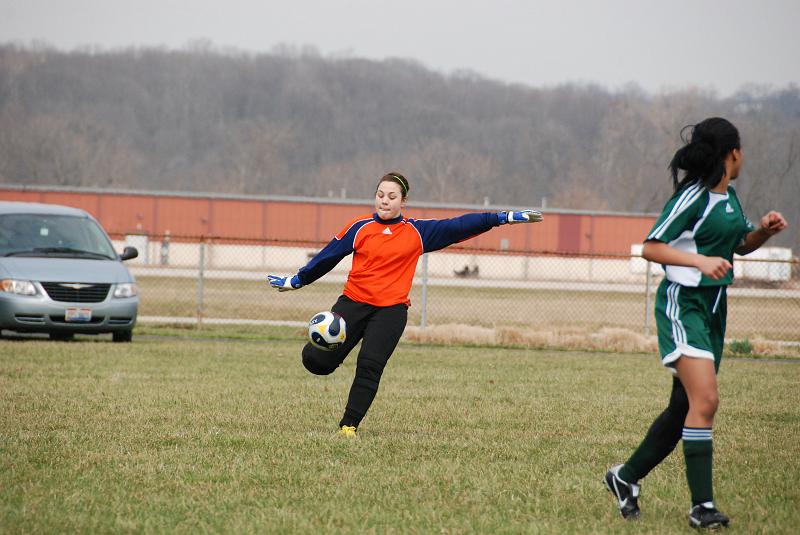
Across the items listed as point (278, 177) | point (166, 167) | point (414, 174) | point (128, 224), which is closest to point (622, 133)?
point (414, 174)

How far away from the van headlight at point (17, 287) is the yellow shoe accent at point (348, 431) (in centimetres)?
882

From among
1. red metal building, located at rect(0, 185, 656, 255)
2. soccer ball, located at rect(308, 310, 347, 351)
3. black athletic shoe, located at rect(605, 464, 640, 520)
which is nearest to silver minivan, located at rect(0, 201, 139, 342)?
soccer ball, located at rect(308, 310, 347, 351)

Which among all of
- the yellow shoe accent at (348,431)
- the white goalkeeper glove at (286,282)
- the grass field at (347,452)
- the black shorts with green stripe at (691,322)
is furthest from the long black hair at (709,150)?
the white goalkeeper glove at (286,282)

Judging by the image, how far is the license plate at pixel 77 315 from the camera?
15341 millimetres

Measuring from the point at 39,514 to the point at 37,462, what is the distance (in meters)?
1.40

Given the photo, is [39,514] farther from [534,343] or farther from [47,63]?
[47,63]

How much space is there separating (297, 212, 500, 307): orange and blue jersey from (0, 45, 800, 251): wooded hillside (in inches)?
4046

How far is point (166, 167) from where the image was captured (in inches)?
7032

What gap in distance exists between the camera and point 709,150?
5.35 metres

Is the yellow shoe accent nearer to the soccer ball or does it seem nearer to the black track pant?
the black track pant

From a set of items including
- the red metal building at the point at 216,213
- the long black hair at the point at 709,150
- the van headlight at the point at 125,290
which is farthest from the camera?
the red metal building at the point at 216,213

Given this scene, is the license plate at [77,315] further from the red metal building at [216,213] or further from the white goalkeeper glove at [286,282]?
the red metal building at [216,213]

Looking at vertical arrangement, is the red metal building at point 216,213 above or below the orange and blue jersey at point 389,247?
below

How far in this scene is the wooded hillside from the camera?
13225 centimetres
